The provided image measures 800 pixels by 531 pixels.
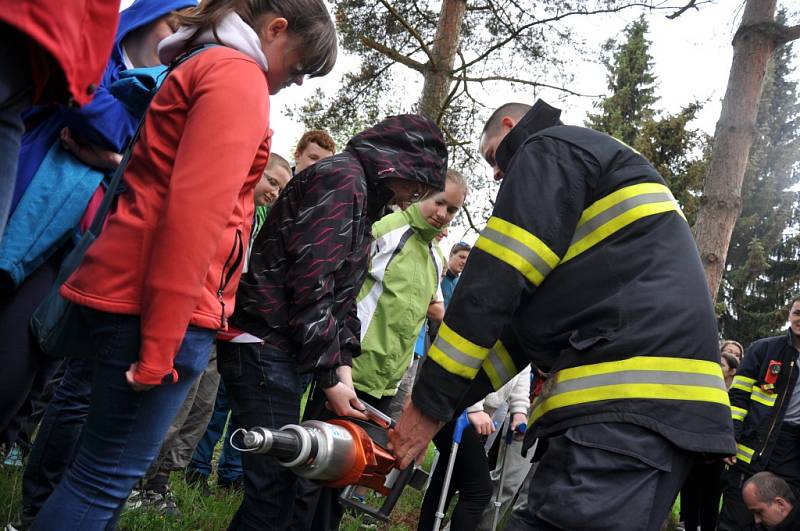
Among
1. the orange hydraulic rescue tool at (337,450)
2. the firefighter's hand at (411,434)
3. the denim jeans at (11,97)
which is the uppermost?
the denim jeans at (11,97)

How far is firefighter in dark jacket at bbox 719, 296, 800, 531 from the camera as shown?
237 inches

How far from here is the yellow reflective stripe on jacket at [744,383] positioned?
6406mm

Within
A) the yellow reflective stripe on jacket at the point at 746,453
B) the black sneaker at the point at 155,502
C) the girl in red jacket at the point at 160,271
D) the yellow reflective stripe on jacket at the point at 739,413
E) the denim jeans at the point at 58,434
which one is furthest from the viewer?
the yellow reflective stripe on jacket at the point at 739,413

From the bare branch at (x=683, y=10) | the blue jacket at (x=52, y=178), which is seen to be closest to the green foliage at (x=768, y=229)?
the bare branch at (x=683, y=10)

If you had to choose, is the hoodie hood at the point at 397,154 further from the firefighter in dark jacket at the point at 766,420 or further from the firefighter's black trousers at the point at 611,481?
the firefighter in dark jacket at the point at 766,420

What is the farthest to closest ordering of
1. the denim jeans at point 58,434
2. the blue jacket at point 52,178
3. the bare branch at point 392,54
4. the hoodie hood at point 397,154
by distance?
the bare branch at point 392,54 → the hoodie hood at point 397,154 → the denim jeans at point 58,434 → the blue jacket at point 52,178

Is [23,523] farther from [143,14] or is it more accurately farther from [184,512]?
[143,14]

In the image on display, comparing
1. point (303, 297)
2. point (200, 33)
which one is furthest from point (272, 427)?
point (200, 33)

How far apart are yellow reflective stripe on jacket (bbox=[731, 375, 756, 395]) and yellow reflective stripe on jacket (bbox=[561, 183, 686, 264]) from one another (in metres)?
5.04

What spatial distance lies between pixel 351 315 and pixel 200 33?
4.86 feet

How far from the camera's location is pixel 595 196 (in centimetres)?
212

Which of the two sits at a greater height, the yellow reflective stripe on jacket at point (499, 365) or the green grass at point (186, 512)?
the yellow reflective stripe on jacket at point (499, 365)

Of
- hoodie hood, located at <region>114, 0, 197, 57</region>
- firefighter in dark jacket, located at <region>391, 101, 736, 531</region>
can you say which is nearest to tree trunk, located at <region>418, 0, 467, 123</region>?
hoodie hood, located at <region>114, 0, 197, 57</region>

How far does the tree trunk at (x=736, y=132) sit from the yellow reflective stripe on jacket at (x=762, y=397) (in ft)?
2.97
